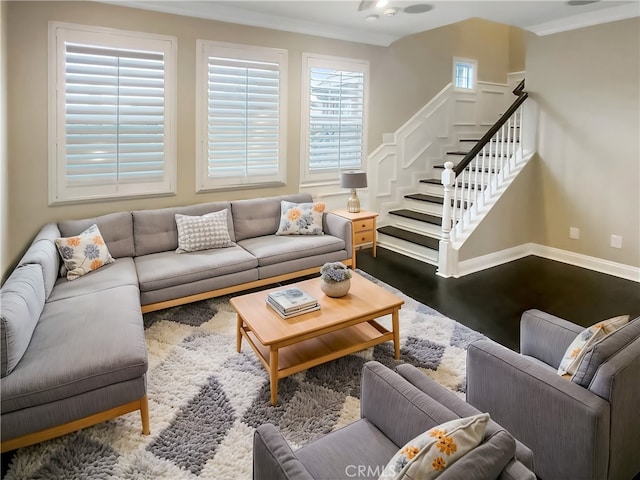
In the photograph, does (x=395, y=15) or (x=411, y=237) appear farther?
(x=411, y=237)

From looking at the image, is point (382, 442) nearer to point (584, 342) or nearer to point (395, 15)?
point (584, 342)

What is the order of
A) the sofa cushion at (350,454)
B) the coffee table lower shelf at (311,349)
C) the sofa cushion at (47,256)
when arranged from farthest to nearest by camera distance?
the sofa cushion at (47,256)
the coffee table lower shelf at (311,349)
the sofa cushion at (350,454)

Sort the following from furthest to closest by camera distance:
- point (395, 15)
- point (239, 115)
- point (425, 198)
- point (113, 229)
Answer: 1. point (425, 198)
2. point (239, 115)
3. point (395, 15)
4. point (113, 229)

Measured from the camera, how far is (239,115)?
4.45 meters

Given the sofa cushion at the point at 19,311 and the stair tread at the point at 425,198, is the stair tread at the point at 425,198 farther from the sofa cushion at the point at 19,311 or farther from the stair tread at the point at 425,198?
the sofa cushion at the point at 19,311

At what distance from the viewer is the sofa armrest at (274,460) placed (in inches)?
47.6

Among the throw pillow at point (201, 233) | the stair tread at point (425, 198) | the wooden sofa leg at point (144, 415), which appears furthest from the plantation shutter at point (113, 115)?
the stair tread at point (425, 198)

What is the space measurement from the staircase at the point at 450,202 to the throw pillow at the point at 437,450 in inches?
134

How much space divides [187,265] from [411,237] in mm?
2778

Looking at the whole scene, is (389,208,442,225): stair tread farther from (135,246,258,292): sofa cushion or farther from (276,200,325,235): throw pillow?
(135,246,258,292): sofa cushion

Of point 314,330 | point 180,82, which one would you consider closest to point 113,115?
point 180,82

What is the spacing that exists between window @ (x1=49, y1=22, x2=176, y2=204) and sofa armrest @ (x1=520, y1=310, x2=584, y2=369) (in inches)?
135

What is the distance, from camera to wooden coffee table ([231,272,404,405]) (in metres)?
2.46

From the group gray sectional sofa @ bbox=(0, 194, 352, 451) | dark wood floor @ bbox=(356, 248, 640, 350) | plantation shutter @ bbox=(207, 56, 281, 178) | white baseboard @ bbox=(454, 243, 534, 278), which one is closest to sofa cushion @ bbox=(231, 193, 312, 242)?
gray sectional sofa @ bbox=(0, 194, 352, 451)
